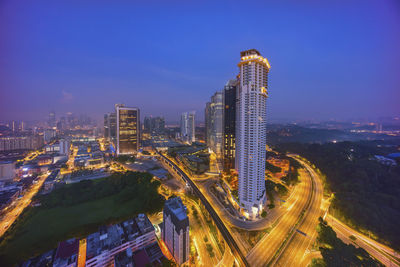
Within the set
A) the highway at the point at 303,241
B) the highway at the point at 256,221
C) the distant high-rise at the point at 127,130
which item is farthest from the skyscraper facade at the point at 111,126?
the highway at the point at 303,241

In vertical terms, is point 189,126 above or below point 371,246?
above

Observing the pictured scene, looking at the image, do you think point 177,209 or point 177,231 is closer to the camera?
point 177,231

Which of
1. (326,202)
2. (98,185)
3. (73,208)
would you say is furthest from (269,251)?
(98,185)

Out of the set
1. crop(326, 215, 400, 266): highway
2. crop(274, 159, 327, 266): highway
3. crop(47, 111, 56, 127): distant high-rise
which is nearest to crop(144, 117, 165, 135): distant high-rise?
crop(47, 111, 56, 127): distant high-rise

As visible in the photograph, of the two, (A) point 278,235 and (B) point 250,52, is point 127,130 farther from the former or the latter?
(A) point 278,235

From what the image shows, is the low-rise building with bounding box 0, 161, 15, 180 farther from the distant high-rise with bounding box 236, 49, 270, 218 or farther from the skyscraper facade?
the distant high-rise with bounding box 236, 49, 270, 218

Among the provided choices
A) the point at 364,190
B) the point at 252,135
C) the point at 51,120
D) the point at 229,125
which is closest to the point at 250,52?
the point at 252,135

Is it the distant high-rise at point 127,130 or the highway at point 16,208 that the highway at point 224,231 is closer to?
the highway at point 16,208
